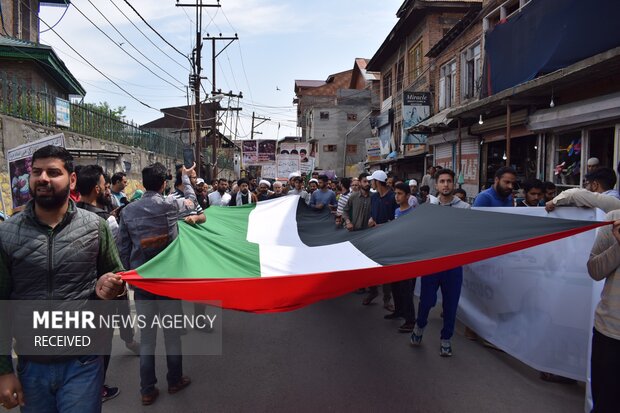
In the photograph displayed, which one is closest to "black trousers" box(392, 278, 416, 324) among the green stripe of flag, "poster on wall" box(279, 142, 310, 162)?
the green stripe of flag

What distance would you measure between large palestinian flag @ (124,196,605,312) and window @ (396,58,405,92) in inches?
857

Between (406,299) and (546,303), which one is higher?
(546,303)

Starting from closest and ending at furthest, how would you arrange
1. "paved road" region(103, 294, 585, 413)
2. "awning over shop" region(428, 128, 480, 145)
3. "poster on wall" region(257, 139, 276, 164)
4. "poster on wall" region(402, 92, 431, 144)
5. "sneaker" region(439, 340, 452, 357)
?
"paved road" region(103, 294, 585, 413)
"sneaker" region(439, 340, 452, 357)
"awning over shop" region(428, 128, 480, 145)
"poster on wall" region(402, 92, 431, 144)
"poster on wall" region(257, 139, 276, 164)

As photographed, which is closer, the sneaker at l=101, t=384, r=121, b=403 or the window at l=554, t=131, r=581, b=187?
the sneaker at l=101, t=384, r=121, b=403

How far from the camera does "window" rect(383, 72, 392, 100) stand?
2834 cm

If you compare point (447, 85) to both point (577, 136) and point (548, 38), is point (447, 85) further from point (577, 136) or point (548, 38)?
point (577, 136)

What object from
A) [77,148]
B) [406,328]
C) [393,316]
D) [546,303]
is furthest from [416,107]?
[546,303]

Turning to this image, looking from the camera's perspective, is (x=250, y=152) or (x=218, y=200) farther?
(x=250, y=152)

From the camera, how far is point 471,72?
52.7ft

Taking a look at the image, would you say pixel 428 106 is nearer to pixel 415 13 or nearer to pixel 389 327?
pixel 415 13

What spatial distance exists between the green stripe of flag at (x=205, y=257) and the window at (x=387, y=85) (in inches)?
978

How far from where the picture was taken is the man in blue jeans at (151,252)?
151 inches

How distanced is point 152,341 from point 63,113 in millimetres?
10969

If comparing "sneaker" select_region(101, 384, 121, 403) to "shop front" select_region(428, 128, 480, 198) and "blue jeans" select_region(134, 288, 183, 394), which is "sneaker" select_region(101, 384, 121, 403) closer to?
"blue jeans" select_region(134, 288, 183, 394)
